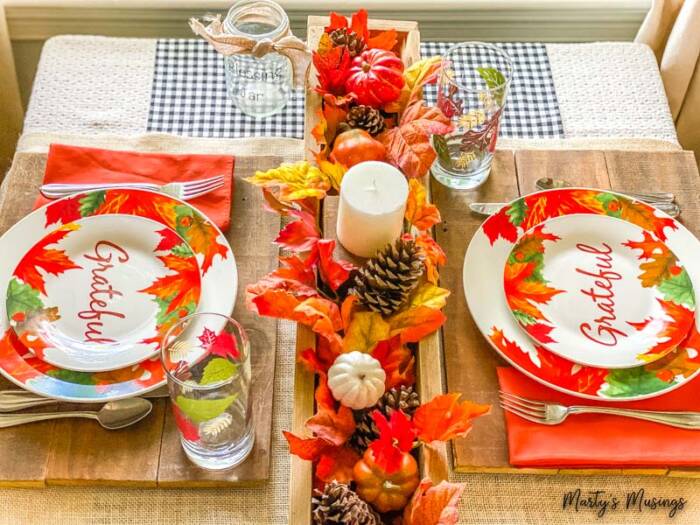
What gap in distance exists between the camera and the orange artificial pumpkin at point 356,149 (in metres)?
0.84

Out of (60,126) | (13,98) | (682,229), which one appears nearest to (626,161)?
(682,229)

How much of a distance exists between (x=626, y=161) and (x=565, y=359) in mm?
342

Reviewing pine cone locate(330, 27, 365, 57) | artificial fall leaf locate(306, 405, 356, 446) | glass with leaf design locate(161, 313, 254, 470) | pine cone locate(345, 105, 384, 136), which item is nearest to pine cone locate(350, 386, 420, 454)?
artificial fall leaf locate(306, 405, 356, 446)

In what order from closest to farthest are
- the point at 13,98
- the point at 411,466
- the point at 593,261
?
the point at 411,466 → the point at 593,261 → the point at 13,98

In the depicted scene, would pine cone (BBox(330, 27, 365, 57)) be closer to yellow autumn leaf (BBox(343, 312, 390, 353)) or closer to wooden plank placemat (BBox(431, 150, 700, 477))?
wooden plank placemat (BBox(431, 150, 700, 477))

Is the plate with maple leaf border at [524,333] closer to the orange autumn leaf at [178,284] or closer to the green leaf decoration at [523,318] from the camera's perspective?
the green leaf decoration at [523,318]

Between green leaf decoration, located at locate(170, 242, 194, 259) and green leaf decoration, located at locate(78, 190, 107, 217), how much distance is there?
0.37ft


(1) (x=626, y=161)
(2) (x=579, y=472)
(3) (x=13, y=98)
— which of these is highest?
(1) (x=626, y=161)

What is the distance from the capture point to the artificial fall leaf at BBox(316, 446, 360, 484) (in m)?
0.65

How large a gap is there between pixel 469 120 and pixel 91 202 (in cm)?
45

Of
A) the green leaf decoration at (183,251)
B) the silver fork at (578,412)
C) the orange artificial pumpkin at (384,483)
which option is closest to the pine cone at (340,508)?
the orange artificial pumpkin at (384,483)

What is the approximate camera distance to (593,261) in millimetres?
878

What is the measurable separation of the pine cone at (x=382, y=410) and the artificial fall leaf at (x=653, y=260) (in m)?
0.34

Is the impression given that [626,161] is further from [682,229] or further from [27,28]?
[27,28]
